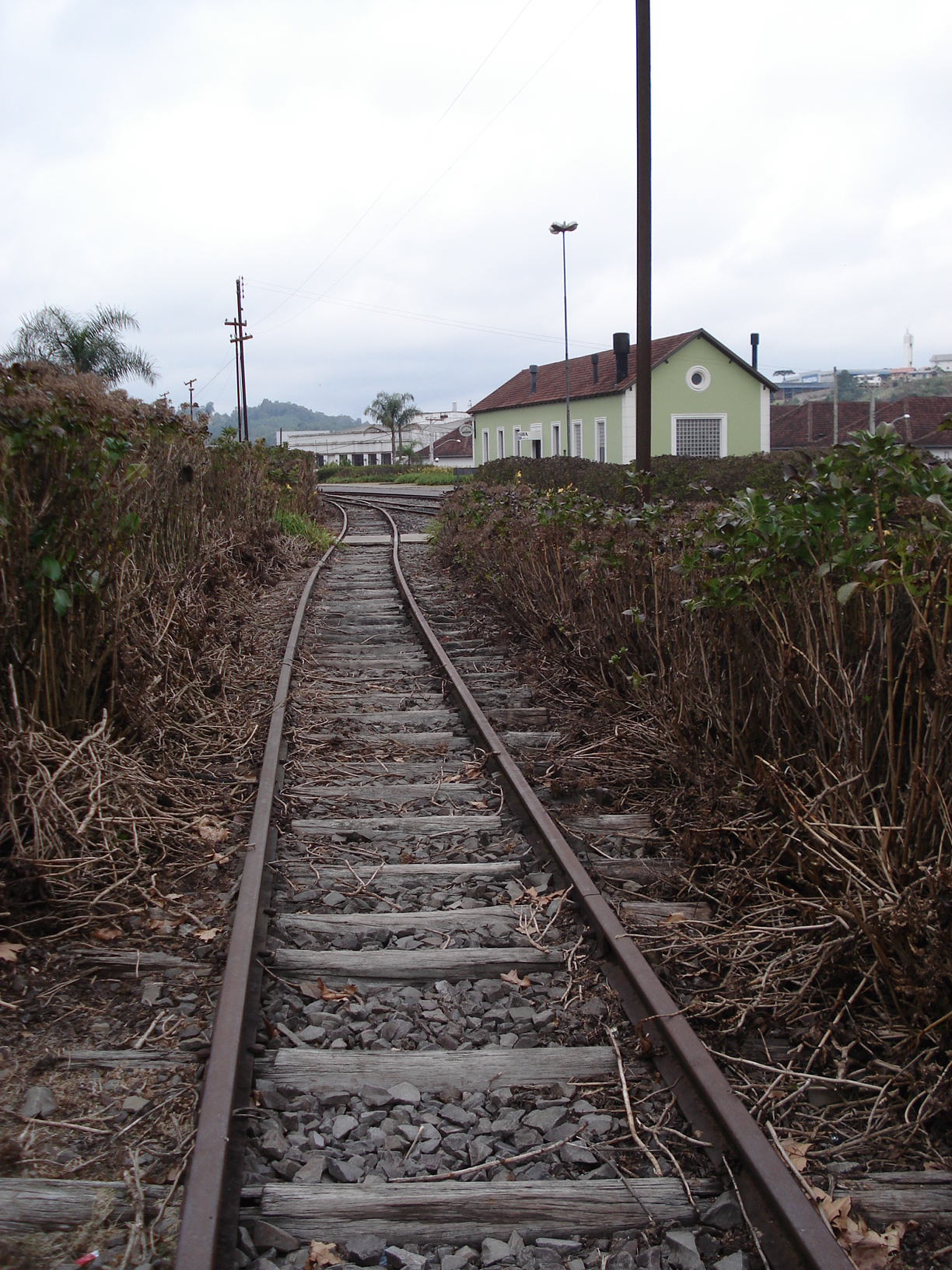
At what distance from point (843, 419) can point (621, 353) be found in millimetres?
16715

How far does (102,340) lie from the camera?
30453 millimetres

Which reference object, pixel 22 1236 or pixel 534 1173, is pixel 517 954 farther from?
pixel 22 1236

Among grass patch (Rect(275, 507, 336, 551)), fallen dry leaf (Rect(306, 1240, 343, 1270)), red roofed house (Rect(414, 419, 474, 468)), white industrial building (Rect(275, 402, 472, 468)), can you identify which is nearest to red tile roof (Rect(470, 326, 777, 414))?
grass patch (Rect(275, 507, 336, 551))

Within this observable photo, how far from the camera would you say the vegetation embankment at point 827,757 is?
9.53 ft

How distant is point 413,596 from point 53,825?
7.60 meters

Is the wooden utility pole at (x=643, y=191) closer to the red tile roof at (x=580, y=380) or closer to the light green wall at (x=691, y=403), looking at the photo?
the red tile roof at (x=580, y=380)

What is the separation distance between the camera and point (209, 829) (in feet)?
14.9

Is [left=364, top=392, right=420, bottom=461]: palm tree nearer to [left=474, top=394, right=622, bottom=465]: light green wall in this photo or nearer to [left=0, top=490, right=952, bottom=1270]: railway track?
[left=474, top=394, right=622, bottom=465]: light green wall

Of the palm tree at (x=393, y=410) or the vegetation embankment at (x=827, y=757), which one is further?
the palm tree at (x=393, y=410)

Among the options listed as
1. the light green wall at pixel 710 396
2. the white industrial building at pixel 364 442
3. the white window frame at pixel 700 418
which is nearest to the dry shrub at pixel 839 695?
the light green wall at pixel 710 396

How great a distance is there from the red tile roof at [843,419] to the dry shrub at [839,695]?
33.3 meters

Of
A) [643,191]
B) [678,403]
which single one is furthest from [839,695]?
[678,403]

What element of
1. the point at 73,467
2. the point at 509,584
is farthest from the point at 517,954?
the point at 509,584

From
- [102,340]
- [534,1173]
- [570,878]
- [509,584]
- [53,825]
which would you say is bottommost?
[534,1173]
